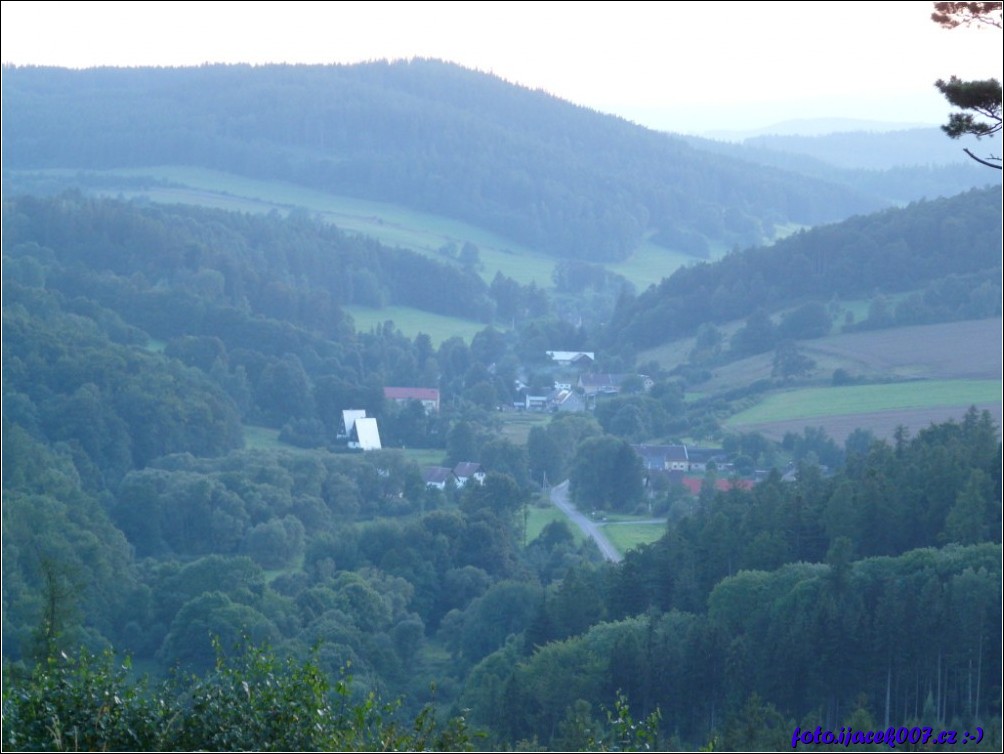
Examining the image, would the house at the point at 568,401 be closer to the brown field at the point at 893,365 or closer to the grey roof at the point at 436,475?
the brown field at the point at 893,365

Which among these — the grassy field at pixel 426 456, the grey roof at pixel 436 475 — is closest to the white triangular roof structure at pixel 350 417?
the grassy field at pixel 426 456

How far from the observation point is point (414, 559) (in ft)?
95.1

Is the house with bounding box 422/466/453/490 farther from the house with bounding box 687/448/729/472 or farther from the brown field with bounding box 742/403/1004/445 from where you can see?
the brown field with bounding box 742/403/1004/445

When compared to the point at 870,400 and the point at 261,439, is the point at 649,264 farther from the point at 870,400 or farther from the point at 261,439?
the point at 870,400

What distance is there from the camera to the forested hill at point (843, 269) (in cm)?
5422

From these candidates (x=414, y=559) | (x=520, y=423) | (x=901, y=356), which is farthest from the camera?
(x=520, y=423)

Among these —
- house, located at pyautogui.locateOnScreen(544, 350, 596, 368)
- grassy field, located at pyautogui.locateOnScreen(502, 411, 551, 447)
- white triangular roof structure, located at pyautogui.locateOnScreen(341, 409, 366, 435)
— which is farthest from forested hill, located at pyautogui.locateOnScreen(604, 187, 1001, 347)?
white triangular roof structure, located at pyautogui.locateOnScreen(341, 409, 366, 435)

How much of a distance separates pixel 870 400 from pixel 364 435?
1829 cm

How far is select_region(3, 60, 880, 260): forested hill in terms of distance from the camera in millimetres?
93750

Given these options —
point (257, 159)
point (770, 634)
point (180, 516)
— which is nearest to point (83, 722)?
point (770, 634)

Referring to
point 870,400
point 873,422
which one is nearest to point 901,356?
point 870,400

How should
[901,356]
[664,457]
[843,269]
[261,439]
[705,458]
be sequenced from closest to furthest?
1. [664,457]
2. [705,458]
3. [901,356]
4. [261,439]
5. [843,269]

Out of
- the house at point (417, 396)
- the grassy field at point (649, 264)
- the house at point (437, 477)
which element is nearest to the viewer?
the house at point (437, 477)

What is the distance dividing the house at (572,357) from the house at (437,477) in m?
18.0
